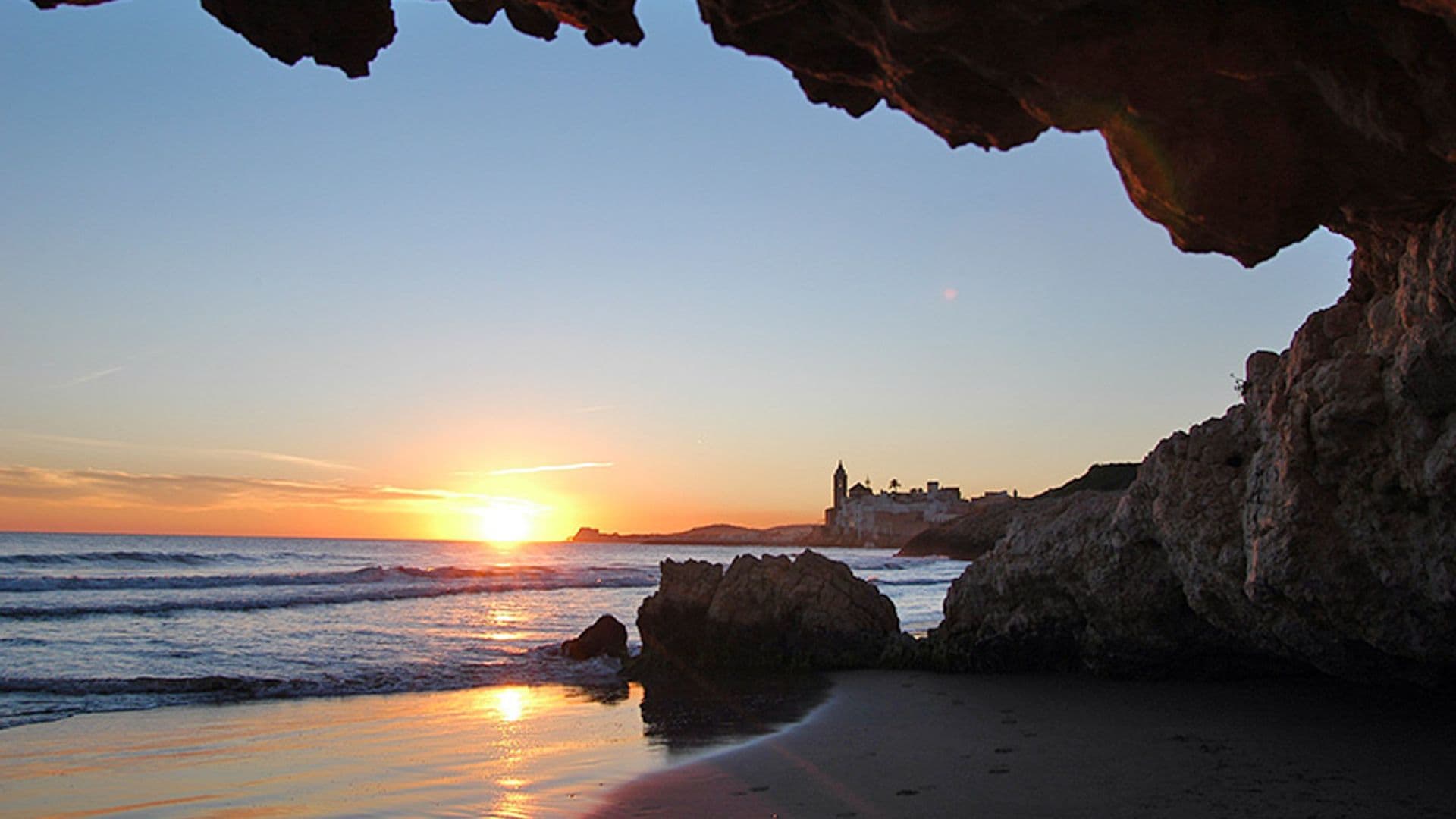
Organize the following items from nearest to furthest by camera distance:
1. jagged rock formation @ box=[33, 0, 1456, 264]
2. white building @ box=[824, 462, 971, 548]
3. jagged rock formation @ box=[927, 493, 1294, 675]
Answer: jagged rock formation @ box=[33, 0, 1456, 264], jagged rock formation @ box=[927, 493, 1294, 675], white building @ box=[824, 462, 971, 548]

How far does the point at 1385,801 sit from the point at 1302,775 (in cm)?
74

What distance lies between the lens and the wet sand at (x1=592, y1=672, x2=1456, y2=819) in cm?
612

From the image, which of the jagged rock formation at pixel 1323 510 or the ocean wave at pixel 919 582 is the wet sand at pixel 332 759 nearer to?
the jagged rock formation at pixel 1323 510

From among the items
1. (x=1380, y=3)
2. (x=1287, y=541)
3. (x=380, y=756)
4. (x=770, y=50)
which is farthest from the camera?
(x=380, y=756)

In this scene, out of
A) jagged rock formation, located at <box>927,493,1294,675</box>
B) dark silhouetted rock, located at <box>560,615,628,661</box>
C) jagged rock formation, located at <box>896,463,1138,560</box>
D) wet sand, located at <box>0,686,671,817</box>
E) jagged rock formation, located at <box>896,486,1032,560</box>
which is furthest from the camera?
jagged rock formation, located at <box>896,486,1032,560</box>

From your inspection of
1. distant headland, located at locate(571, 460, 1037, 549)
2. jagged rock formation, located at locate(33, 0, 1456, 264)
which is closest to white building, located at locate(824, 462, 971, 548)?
distant headland, located at locate(571, 460, 1037, 549)

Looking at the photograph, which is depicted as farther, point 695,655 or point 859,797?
point 695,655

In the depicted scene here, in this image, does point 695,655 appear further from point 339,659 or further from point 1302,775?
point 1302,775

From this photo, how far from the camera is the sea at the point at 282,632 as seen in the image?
1327cm

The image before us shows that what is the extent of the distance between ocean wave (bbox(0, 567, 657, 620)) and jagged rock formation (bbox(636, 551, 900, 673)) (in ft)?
54.0

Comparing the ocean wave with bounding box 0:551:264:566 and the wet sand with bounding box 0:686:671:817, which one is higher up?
the wet sand with bounding box 0:686:671:817

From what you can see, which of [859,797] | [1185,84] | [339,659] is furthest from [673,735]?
[339,659]

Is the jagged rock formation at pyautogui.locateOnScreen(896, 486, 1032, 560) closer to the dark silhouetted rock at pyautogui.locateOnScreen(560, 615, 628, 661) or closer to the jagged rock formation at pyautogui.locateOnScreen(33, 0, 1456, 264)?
the dark silhouetted rock at pyautogui.locateOnScreen(560, 615, 628, 661)

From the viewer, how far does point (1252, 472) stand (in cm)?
827
